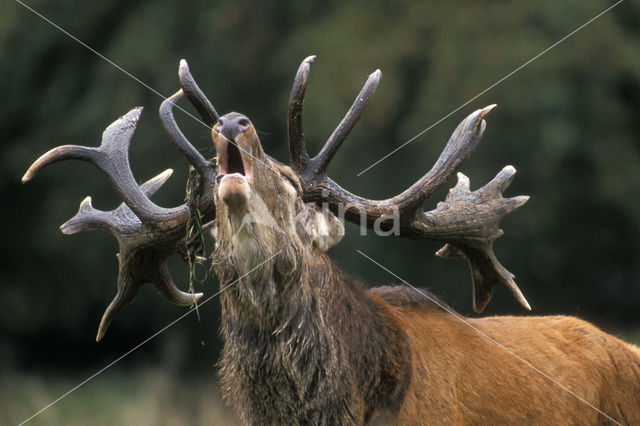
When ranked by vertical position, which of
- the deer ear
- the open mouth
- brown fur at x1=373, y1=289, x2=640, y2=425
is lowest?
brown fur at x1=373, y1=289, x2=640, y2=425

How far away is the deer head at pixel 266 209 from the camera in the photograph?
4223 millimetres

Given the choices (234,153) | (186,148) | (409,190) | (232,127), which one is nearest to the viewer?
(232,127)

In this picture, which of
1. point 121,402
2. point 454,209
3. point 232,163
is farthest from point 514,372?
point 121,402

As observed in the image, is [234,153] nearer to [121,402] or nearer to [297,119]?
[297,119]

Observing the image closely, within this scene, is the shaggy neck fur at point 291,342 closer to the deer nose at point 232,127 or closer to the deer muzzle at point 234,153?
the deer muzzle at point 234,153

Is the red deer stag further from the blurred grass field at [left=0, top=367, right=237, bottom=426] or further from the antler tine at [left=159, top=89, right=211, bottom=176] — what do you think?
the blurred grass field at [left=0, top=367, right=237, bottom=426]

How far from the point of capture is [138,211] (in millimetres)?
5016

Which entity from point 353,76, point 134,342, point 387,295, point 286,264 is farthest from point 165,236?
point 134,342

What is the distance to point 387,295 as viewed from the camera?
16.9 ft

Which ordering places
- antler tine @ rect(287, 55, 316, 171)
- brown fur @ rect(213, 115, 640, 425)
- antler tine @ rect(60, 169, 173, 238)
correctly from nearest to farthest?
brown fur @ rect(213, 115, 640, 425)
antler tine @ rect(287, 55, 316, 171)
antler tine @ rect(60, 169, 173, 238)

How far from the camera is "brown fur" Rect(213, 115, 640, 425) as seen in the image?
428cm

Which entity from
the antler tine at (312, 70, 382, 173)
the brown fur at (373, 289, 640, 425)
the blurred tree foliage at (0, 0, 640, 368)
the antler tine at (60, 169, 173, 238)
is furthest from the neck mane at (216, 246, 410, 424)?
the blurred tree foliage at (0, 0, 640, 368)

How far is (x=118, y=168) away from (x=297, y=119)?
4.01ft

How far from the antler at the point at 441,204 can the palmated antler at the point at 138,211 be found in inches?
20.7
